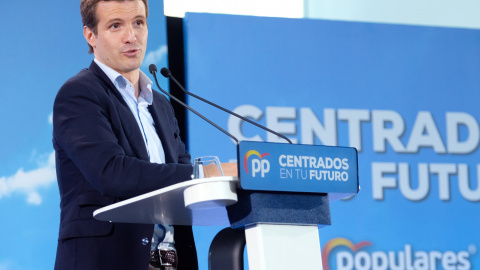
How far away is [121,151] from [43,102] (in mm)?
2023

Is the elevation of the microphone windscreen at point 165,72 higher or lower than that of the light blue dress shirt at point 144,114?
higher

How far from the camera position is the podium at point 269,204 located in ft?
5.59

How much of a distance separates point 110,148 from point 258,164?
554 mm

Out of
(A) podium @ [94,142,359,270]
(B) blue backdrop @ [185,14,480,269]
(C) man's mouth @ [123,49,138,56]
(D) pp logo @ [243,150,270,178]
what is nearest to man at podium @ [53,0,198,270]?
(C) man's mouth @ [123,49,138,56]

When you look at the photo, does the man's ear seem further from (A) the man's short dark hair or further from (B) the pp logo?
(B) the pp logo

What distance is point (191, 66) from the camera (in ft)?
14.1

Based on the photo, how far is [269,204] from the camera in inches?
68.5

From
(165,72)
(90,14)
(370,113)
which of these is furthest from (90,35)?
(370,113)

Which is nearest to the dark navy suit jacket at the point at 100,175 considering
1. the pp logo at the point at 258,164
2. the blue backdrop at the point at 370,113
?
the pp logo at the point at 258,164

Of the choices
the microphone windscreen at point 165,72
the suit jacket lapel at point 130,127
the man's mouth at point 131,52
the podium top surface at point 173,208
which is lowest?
the podium top surface at point 173,208

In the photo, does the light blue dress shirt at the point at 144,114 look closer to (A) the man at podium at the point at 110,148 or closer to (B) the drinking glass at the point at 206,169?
(A) the man at podium at the point at 110,148

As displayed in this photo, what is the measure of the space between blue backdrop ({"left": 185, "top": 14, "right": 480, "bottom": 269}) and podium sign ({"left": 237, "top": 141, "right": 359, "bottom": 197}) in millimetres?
2462

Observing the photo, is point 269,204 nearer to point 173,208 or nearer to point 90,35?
point 173,208

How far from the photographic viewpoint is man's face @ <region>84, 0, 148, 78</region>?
8.11ft
